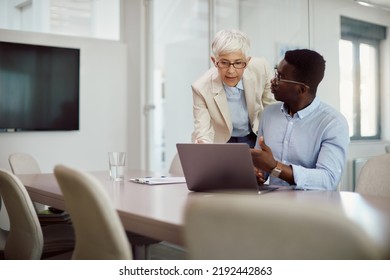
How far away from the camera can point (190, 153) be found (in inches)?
69.6

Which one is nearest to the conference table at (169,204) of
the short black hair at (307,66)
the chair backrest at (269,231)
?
the chair backrest at (269,231)

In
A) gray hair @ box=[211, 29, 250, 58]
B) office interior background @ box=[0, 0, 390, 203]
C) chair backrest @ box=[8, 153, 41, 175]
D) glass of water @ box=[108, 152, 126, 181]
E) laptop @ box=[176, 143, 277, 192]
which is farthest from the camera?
office interior background @ box=[0, 0, 390, 203]

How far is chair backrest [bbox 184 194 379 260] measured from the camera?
27.3 inches

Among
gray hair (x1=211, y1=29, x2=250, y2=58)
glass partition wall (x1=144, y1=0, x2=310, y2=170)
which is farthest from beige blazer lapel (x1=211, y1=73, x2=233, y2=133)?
glass partition wall (x1=144, y1=0, x2=310, y2=170)

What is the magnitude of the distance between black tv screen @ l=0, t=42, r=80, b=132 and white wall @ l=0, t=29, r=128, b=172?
0.25ft

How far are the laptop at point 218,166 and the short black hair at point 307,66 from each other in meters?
0.61

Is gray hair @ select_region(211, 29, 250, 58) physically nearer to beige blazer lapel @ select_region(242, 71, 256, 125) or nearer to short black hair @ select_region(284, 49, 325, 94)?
beige blazer lapel @ select_region(242, 71, 256, 125)

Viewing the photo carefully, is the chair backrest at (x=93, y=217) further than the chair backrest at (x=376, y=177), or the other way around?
the chair backrest at (x=376, y=177)

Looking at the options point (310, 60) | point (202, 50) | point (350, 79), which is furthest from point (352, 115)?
point (202, 50)

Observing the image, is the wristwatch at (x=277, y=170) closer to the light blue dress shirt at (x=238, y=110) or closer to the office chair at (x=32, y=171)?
the light blue dress shirt at (x=238, y=110)

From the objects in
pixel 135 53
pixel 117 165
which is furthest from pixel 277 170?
pixel 135 53

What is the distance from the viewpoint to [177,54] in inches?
207

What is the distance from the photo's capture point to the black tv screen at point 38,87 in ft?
15.1

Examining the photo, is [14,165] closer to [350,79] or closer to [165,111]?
[350,79]
